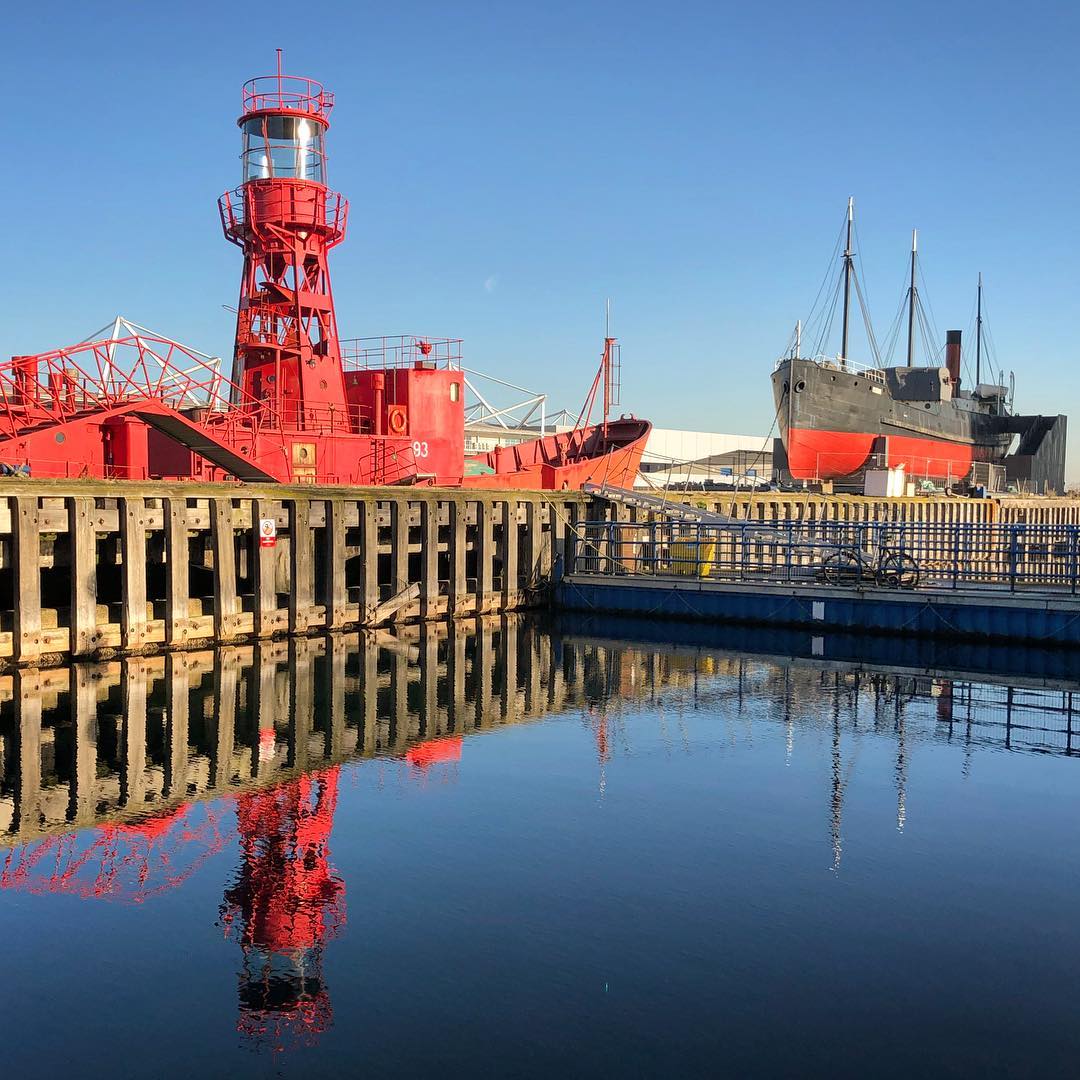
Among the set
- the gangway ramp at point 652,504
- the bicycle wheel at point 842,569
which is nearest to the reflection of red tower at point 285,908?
the bicycle wheel at point 842,569

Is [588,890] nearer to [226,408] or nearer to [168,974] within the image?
[168,974]

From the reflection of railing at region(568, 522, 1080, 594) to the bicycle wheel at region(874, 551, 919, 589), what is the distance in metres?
0.02

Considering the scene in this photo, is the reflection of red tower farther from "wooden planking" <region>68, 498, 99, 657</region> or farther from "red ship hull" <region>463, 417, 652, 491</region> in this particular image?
"red ship hull" <region>463, 417, 652, 491</region>

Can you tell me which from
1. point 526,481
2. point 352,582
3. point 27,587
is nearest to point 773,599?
point 352,582

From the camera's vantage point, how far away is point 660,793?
13.4m

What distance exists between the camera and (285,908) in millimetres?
9578

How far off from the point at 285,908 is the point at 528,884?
220 cm

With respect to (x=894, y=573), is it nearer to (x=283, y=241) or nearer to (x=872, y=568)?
(x=872, y=568)

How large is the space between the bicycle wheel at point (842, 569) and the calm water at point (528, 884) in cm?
896

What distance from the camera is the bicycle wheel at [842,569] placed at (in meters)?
27.7

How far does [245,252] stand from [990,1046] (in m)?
30.2

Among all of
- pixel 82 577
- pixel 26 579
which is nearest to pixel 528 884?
pixel 26 579

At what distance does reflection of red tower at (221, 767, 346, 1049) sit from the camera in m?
7.72

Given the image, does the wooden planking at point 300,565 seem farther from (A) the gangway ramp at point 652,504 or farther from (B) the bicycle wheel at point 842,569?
(B) the bicycle wheel at point 842,569
